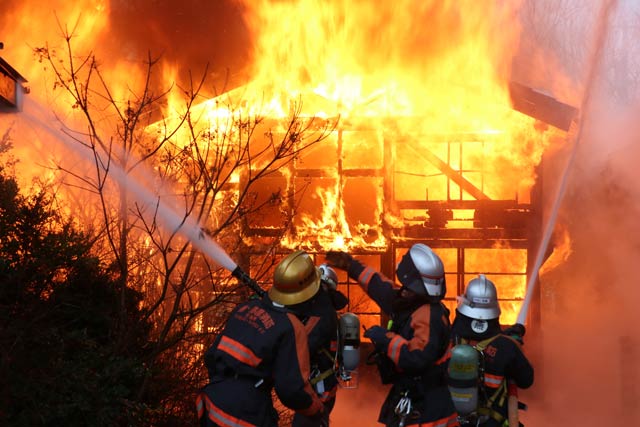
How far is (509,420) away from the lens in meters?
6.05

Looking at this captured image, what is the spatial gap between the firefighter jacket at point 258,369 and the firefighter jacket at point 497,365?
170 cm

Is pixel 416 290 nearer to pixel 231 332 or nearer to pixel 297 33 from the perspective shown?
pixel 231 332

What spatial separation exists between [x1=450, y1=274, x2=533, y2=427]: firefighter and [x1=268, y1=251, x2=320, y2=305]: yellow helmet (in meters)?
1.53

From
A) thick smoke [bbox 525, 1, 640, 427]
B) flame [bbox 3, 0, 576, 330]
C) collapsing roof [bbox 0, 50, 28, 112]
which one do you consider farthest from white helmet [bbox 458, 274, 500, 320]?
flame [bbox 3, 0, 576, 330]

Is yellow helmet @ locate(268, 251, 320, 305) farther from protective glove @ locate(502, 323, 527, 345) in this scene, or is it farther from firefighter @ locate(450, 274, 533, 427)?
protective glove @ locate(502, 323, 527, 345)

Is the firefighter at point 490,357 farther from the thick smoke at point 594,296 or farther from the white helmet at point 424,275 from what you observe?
the thick smoke at point 594,296

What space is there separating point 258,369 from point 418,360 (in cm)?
110

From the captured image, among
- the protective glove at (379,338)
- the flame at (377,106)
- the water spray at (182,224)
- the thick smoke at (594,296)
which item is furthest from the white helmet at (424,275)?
the flame at (377,106)

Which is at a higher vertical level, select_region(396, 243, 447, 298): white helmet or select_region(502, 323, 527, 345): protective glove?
select_region(396, 243, 447, 298): white helmet

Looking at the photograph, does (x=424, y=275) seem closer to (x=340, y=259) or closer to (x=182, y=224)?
(x=340, y=259)

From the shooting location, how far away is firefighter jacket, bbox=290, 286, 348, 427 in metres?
5.68

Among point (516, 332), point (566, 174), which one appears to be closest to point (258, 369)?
point (516, 332)

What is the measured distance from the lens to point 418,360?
512 centimetres

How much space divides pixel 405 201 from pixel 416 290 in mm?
8808
